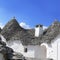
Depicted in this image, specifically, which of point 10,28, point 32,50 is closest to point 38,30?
point 32,50

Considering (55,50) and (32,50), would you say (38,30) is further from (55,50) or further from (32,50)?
(55,50)

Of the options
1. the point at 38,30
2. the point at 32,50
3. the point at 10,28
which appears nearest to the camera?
the point at 32,50

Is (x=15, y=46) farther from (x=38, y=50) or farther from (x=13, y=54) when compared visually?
(x=13, y=54)

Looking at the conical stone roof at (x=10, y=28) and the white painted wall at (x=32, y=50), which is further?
the conical stone roof at (x=10, y=28)

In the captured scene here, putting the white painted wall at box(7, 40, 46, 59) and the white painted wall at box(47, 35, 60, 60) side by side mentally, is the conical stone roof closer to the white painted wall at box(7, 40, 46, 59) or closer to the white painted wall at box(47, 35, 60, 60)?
the white painted wall at box(7, 40, 46, 59)

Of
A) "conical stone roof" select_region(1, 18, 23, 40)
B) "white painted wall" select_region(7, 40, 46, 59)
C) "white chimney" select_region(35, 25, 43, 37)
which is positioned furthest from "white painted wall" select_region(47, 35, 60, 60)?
"conical stone roof" select_region(1, 18, 23, 40)

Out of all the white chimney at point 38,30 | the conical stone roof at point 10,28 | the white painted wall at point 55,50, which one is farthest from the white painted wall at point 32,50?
the white chimney at point 38,30

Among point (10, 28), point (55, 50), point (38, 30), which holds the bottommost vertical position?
point (55, 50)

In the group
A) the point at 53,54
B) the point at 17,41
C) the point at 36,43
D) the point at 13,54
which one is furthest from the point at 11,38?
the point at 13,54

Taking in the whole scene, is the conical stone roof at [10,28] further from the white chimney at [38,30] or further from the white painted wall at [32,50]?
the white chimney at [38,30]

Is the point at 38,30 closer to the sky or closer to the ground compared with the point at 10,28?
closer to the ground

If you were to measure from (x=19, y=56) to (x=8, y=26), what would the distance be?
62.1ft

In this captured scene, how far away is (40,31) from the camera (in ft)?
138

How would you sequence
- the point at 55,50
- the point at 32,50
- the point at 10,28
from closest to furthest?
the point at 55,50, the point at 32,50, the point at 10,28
